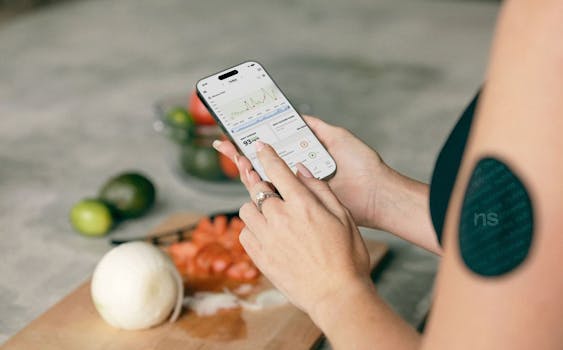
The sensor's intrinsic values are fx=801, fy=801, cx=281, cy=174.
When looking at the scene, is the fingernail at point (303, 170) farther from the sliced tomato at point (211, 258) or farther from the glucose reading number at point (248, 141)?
the sliced tomato at point (211, 258)

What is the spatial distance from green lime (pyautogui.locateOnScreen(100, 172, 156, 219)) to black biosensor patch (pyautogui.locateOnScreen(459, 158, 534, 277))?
3.76 ft

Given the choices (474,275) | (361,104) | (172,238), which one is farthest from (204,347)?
(361,104)

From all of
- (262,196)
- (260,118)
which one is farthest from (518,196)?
(260,118)

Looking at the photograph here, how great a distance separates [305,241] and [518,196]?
33 cm

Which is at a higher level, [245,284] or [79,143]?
[245,284]

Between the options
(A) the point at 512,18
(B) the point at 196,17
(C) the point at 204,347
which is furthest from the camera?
(B) the point at 196,17

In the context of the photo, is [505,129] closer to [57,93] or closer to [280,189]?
[280,189]

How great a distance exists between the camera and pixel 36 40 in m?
2.99

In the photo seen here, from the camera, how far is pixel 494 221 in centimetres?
72

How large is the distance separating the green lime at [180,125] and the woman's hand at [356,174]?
60cm

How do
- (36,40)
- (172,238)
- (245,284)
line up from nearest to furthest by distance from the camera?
(245,284) < (172,238) < (36,40)

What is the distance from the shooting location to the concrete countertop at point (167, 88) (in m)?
1.67

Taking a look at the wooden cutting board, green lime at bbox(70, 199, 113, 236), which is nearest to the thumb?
the wooden cutting board

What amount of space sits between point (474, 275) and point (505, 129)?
13cm
